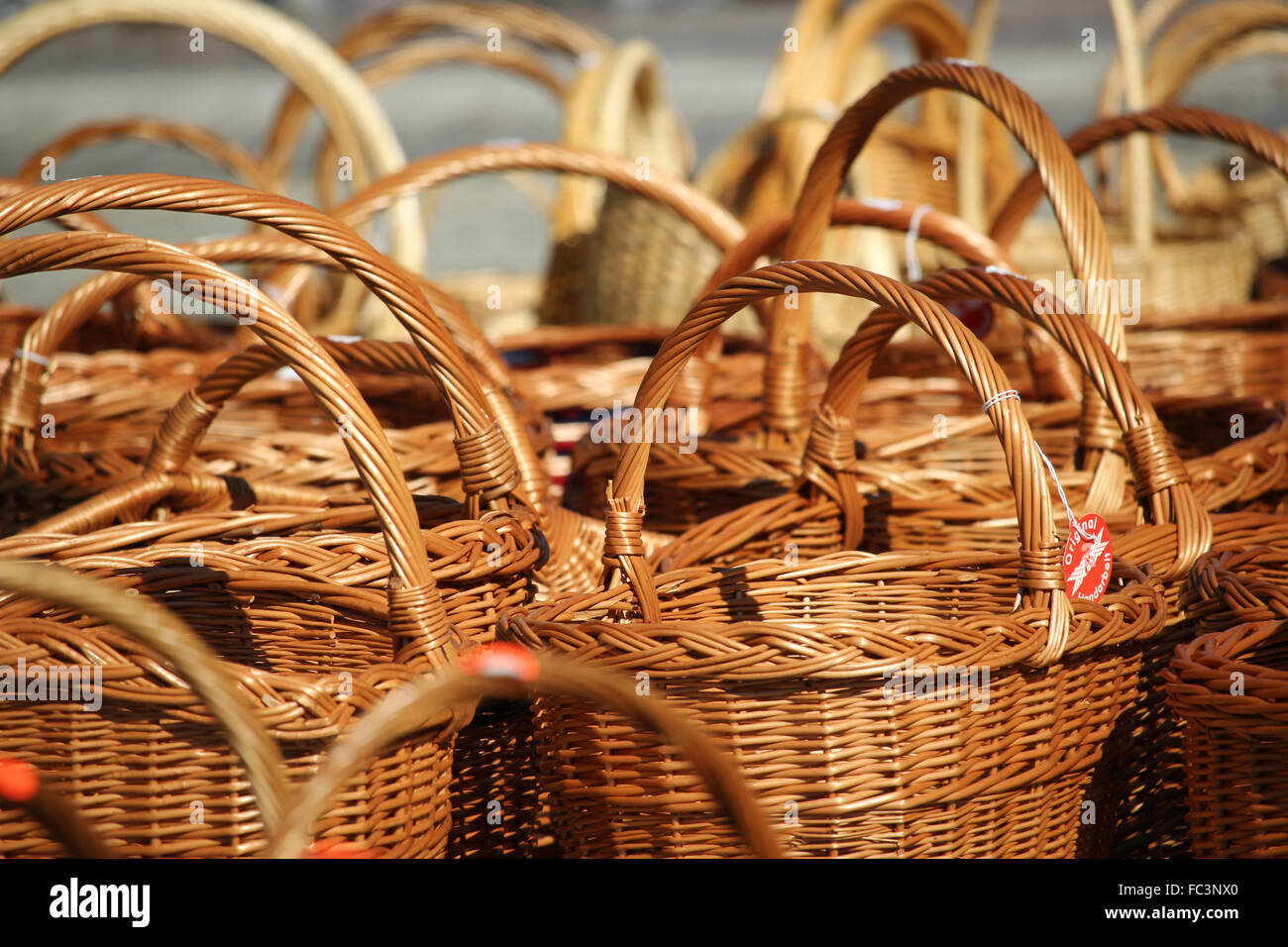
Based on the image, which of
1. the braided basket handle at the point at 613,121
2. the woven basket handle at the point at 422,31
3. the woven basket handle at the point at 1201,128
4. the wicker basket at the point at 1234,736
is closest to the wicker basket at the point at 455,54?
the woven basket handle at the point at 422,31

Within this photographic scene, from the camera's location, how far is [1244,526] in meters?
1.19

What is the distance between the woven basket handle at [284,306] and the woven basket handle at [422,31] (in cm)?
139

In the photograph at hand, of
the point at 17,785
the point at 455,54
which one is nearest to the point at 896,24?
the point at 455,54

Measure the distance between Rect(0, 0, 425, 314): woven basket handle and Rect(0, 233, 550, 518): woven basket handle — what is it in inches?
24.5

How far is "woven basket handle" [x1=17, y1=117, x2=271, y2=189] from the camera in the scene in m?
2.31

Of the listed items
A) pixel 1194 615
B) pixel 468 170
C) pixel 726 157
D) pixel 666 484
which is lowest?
pixel 1194 615

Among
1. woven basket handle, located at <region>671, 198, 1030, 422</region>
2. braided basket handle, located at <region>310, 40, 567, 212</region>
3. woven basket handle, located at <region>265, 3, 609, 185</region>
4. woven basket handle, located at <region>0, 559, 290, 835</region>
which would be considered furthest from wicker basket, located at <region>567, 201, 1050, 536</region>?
braided basket handle, located at <region>310, 40, 567, 212</region>

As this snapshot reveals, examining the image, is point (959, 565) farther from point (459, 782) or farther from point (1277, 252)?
point (1277, 252)

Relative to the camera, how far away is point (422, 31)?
115 inches

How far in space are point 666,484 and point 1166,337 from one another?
89 cm

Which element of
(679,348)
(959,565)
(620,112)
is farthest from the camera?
(620,112)

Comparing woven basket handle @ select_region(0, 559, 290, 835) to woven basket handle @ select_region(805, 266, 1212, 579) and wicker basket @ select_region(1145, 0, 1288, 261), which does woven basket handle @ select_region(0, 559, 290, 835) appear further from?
wicker basket @ select_region(1145, 0, 1288, 261)

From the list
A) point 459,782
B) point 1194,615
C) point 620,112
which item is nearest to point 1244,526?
point 1194,615
